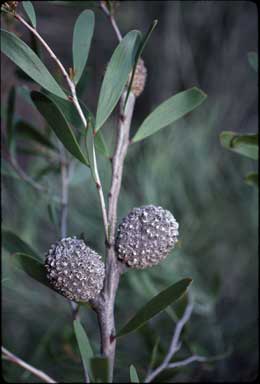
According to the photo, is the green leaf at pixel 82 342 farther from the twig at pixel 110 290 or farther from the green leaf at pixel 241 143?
the green leaf at pixel 241 143

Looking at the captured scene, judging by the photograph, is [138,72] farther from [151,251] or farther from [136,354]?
[136,354]

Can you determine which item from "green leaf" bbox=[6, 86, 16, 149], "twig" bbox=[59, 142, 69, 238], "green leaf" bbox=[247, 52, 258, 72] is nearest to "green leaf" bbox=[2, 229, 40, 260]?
"twig" bbox=[59, 142, 69, 238]

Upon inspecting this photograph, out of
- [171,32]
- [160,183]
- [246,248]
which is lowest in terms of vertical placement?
[246,248]

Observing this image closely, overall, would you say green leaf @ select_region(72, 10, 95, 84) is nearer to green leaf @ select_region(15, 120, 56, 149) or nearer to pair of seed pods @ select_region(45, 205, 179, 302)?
pair of seed pods @ select_region(45, 205, 179, 302)

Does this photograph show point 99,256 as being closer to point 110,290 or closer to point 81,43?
point 110,290

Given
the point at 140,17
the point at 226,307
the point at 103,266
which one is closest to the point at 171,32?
the point at 140,17

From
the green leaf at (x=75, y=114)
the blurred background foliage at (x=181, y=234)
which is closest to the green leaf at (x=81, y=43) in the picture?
the green leaf at (x=75, y=114)

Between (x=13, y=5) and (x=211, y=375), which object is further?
(x=211, y=375)
